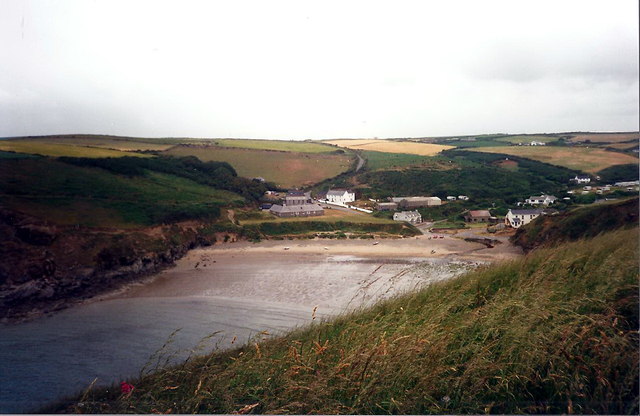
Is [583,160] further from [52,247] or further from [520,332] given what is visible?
[52,247]

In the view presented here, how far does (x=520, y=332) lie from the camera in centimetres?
214

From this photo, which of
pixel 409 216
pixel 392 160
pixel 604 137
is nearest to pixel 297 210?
pixel 409 216

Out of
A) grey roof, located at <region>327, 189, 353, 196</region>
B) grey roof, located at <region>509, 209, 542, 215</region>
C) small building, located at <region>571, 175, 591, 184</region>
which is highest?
small building, located at <region>571, 175, 591, 184</region>

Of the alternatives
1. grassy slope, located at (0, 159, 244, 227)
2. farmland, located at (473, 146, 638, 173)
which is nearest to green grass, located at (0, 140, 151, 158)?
grassy slope, located at (0, 159, 244, 227)

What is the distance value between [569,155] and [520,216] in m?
1.19

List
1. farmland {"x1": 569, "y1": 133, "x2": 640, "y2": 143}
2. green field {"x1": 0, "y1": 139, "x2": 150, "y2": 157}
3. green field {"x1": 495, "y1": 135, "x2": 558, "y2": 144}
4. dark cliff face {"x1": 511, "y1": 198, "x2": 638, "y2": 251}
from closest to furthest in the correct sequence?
green field {"x1": 0, "y1": 139, "x2": 150, "y2": 157}
dark cliff face {"x1": 511, "y1": 198, "x2": 638, "y2": 251}
farmland {"x1": 569, "y1": 133, "x2": 640, "y2": 143}
green field {"x1": 495, "y1": 135, "x2": 558, "y2": 144}

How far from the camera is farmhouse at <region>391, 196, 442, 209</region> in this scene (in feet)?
13.1

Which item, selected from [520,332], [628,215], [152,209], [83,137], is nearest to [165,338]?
[152,209]

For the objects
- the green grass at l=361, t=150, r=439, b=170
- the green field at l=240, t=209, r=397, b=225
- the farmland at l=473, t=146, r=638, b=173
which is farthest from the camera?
the green grass at l=361, t=150, r=439, b=170

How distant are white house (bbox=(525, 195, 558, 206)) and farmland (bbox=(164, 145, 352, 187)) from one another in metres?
1.89

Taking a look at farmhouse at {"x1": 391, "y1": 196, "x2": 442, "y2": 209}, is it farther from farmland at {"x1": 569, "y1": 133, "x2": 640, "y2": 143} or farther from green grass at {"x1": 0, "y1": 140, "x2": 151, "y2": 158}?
green grass at {"x1": 0, "y1": 140, "x2": 151, "y2": 158}

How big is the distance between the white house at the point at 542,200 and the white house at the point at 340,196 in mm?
1774

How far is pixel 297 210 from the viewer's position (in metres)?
3.87

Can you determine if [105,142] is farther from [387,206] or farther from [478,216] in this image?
[478,216]
